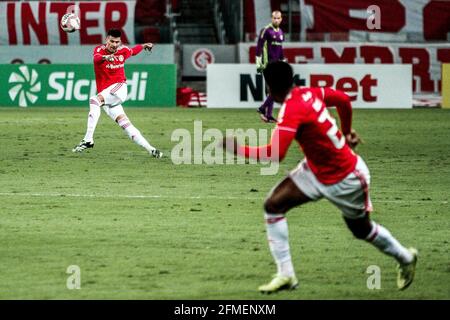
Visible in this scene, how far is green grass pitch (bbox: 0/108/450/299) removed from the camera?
8.65 meters

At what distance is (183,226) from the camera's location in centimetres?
1153

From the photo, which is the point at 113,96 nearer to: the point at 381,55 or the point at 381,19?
the point at 381,55

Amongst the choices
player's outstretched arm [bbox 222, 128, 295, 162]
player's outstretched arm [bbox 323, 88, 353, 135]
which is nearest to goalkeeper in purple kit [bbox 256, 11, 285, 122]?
player's outstretched arm [bbox 323, 88, 353, 135]

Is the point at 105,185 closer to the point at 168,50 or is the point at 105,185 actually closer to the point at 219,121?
the point at 219,121

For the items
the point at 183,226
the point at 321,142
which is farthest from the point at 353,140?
the point at 183,226

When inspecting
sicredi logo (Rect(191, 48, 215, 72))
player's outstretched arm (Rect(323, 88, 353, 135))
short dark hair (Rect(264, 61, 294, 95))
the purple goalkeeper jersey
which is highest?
short dark hair (Rect(264, 61, 294, 95))

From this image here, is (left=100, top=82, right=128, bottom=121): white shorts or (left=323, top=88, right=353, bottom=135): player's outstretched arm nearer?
(left=323, top=88, right=353, bottom=135): player's outstretched arm

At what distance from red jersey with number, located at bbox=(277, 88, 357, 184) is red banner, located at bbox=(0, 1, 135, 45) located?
2833 centimetres

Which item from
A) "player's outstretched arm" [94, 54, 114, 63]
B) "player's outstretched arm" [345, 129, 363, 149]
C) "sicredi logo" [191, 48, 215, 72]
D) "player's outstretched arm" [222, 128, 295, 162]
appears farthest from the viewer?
"sicredi logo" [191, 48, 215, 72]

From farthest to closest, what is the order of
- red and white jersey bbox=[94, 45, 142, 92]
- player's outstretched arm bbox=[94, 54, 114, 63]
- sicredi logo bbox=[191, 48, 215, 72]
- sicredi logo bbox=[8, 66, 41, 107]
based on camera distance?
1. sicredi logo bbox=[191, 48, 215, 72]
2. sicredi logo bbox=[8, 66, 41, 107]
3. red and white jersey bbox=[94, 45, 142, 92]
4. player's outstretched arm bbox=[94, 54, 114, 63]

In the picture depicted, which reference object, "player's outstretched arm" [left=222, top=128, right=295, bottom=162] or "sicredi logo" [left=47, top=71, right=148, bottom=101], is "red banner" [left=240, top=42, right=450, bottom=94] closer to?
"sicredi logo" [left=47, top=71, right=148, bottom=101]

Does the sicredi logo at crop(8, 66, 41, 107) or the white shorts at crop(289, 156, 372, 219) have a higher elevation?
the white shorts at crop(289, 156, 372, 219)

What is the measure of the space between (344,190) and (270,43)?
17546mm

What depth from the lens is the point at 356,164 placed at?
8453 mm
